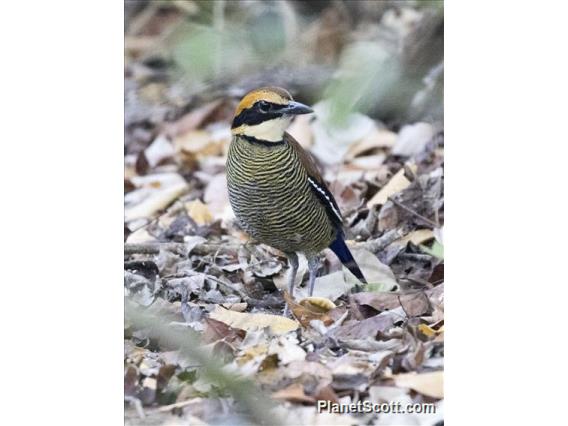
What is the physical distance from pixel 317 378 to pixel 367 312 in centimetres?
46

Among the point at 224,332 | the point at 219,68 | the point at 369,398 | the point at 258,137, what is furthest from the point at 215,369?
the point at 219,68

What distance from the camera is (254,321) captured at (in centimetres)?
496

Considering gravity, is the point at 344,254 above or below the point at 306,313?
above

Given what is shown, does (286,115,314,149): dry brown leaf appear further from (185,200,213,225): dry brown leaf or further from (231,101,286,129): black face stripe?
(231,101,286,129): black face stripe

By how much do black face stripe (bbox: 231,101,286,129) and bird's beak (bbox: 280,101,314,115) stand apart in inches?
0.9

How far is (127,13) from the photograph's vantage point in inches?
212

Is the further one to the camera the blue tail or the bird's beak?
the blue tail

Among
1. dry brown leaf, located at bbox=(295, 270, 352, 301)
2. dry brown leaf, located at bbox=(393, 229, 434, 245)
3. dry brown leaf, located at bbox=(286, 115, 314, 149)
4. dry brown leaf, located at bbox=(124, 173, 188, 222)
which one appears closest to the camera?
dry brown leaf, located at bbox=(295, 270, 352, 301)

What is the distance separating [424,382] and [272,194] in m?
1.00

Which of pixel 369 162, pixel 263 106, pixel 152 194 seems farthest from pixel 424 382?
pixel 152 194

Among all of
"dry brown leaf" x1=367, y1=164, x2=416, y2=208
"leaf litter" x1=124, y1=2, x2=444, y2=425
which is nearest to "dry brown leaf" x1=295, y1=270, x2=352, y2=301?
"leaf litter" x1=124, y1=2, x2=444, y2=425

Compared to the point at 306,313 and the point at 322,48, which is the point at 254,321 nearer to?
the point at 306,313

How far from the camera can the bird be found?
4918mm

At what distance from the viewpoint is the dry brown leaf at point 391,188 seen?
556 centimetres
